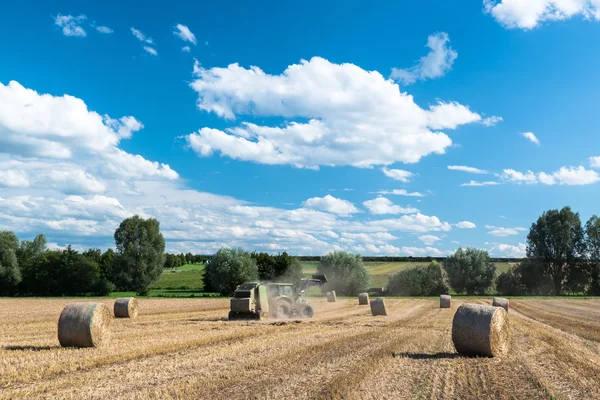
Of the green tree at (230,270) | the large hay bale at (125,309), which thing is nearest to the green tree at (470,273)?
the green tree at (230,270)

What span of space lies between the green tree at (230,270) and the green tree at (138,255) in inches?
Result: 342

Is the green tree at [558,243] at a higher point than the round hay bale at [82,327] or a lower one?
higher

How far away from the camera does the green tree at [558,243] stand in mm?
68688

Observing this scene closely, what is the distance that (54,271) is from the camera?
6131 cm

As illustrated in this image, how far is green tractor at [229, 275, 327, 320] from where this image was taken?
2192 centimetres

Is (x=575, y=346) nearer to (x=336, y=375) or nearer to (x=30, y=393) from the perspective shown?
(x=336, y=375)

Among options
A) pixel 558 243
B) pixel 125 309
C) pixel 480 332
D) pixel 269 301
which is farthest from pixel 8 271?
pixel 558 243

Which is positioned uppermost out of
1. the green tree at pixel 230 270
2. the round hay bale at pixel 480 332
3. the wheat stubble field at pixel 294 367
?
the green tree at pixel 230 270

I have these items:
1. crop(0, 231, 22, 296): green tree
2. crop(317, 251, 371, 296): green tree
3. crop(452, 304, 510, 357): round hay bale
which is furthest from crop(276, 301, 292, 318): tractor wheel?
crop(0, 231, 22, 296): green tree

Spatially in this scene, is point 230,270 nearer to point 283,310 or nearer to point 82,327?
point 283,310

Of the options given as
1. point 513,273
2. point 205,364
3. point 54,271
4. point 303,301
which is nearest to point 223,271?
point 54,271

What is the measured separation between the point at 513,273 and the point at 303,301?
2019 inches

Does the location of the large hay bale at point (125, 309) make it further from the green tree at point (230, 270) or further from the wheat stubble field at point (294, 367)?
the green tree at point (230, 270)

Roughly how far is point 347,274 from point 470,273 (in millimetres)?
15610
